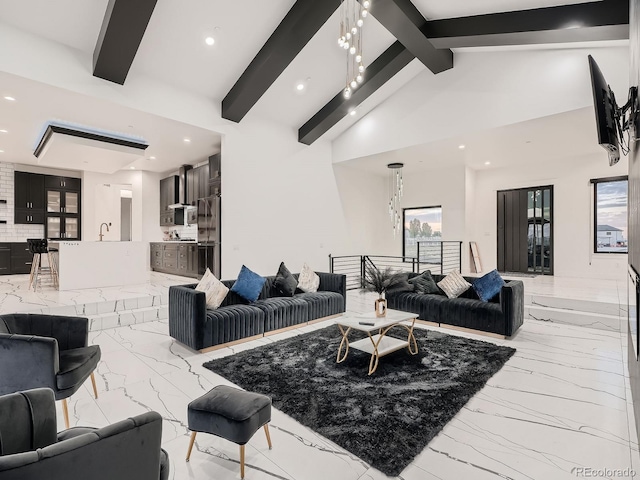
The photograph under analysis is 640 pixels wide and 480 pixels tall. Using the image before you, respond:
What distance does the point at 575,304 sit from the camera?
5090 mm

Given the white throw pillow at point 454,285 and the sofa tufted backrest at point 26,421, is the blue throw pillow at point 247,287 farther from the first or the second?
the sofa tufted backrest at point 26,421

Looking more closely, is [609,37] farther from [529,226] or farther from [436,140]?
[529,226]

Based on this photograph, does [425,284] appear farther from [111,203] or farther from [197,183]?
[111,203]

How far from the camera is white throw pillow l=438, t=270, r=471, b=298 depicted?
4.98m

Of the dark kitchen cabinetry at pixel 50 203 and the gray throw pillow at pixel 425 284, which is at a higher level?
the dark kitchen cabinetry at pixel 50 203

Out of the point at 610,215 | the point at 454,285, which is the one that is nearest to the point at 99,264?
the point at 454,285

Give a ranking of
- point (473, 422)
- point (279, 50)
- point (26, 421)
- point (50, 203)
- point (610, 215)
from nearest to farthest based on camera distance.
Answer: point (26, 421)
point (473, 422)
point (279, 50)
point (610, 215)
point (50, 203)

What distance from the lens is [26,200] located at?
8.73 metres

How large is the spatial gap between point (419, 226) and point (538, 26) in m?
5.83

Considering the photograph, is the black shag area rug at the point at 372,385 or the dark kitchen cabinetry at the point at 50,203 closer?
the black shag area rug at the point at 372,385

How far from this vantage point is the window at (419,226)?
9188 mm

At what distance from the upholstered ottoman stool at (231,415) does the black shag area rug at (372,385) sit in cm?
56

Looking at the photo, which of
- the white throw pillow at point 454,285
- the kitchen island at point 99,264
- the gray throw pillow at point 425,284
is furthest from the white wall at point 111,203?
the white throw pillow at point 454,285

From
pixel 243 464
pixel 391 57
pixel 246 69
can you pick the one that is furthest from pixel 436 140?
pixel 243 464
